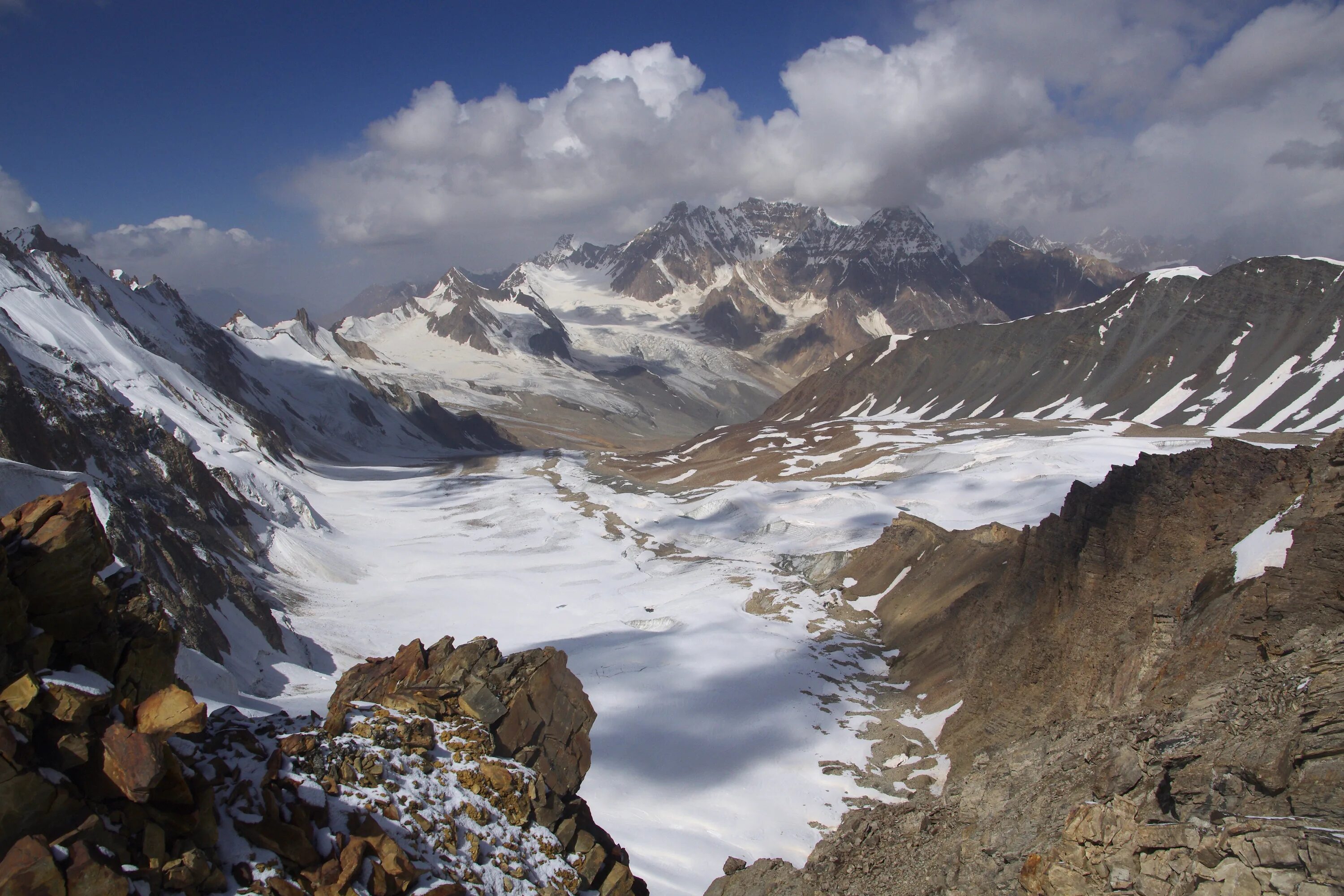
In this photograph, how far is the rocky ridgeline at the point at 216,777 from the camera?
28.5 ft

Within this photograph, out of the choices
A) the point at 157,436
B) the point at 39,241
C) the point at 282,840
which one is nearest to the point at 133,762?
the point at 282,840

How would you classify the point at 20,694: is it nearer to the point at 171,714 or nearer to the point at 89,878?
the point at 171,714

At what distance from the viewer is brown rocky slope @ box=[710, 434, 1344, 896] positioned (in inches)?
354

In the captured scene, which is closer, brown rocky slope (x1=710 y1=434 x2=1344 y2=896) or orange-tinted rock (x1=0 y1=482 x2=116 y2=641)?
brown rocky slope (x1=710 y1=434 x2=1344 y2=896)

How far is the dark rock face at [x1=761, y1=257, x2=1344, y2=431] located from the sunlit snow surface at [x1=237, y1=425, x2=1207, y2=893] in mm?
34553

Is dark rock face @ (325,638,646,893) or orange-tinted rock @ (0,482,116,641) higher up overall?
orange-tinted rock @ (0,482,116,641)

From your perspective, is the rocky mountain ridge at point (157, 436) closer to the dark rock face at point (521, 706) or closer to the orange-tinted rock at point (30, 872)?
the orange-tinted rock at point (30, 872)

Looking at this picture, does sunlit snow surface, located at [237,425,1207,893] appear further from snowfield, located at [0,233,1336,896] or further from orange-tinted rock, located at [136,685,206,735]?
orange-tinted rock, located at [136,685,206,735]

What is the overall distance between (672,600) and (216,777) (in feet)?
134

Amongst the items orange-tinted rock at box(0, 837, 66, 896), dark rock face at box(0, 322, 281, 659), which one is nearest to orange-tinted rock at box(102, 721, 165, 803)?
orange-tinted rock at box(0, 837, 66, 896)

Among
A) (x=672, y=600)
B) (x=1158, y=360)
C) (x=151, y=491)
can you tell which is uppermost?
(x=1158, y=360)

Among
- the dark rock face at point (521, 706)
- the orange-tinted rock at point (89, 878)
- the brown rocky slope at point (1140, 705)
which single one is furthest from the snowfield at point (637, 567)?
the dark rock face at point (521, 706)

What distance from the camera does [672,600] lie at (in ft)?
166

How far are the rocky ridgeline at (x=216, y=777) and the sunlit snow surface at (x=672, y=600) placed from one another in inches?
300
